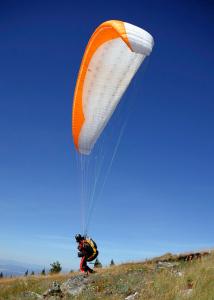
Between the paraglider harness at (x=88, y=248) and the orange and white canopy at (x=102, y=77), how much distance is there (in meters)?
4.93

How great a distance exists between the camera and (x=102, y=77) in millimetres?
18172

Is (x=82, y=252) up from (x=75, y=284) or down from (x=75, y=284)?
up

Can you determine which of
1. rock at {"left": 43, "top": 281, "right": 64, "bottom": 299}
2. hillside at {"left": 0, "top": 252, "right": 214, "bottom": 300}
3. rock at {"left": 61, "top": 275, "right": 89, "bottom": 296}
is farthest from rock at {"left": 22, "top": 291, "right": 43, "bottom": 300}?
rock at {"left": 61, "top": 275, "right": 89, "bottom": 296}

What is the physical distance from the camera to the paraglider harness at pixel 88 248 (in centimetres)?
1869

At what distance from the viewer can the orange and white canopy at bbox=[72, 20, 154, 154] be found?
664 inches

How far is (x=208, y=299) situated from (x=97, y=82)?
1158 centimetres

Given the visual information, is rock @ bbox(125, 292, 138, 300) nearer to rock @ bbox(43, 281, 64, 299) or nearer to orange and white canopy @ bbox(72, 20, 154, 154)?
rock @ bbox(43, 281, 64, 299)

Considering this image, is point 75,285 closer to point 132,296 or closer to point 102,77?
point 132,296

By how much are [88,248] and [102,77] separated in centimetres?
789

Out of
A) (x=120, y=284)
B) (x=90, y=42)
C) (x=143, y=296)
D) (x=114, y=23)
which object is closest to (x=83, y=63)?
(x=90, y=42)

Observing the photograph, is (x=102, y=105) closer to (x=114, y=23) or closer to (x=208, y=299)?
(x=114, y=23)

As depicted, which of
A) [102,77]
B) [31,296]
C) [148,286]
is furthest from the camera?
[102,77]

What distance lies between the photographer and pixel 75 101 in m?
Answer: 19.4

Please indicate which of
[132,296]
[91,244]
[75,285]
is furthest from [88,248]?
[132,296]
